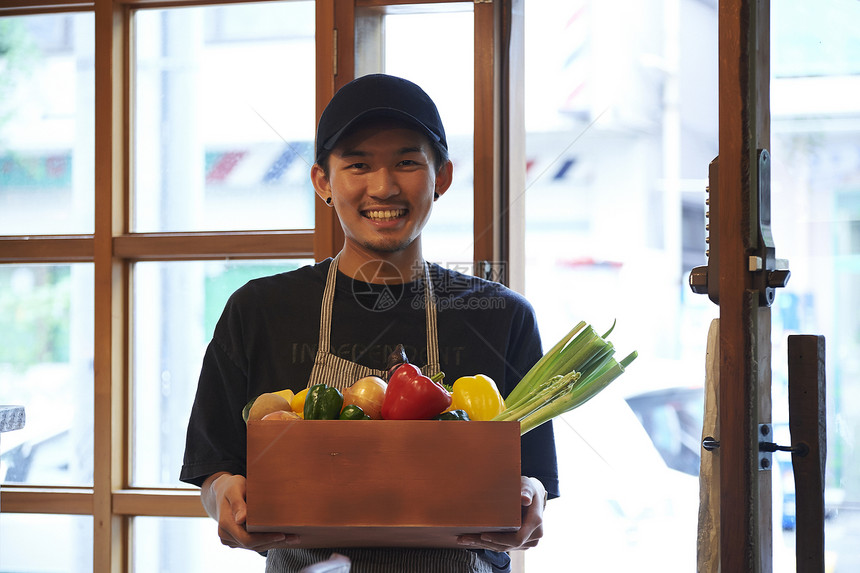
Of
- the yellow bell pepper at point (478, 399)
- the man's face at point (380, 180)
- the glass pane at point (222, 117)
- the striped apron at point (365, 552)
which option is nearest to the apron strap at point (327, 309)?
the striped apron at point (365, 552)

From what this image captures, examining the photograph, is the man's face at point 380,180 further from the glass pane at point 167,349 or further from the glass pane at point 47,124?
the glass pane at point 47,124

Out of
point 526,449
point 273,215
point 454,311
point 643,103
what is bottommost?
point 526,449

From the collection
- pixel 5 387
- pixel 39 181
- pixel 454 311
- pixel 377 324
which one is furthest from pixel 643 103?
pixel 5 387

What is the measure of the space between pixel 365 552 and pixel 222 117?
118cm

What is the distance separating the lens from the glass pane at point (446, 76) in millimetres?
1744

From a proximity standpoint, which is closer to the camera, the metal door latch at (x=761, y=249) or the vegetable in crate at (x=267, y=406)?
the metal door latch at (x=761, y=249)

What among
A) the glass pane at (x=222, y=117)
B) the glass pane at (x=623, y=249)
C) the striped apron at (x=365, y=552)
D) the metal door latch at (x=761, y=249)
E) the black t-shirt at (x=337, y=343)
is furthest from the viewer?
the glass pane at (x=222, y=117)

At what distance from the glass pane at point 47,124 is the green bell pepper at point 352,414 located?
1.28 m

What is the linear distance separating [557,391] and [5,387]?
1539mm

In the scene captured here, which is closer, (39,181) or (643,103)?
(643,103)

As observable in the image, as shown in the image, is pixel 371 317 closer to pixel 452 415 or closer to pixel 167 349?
pixel 452 415

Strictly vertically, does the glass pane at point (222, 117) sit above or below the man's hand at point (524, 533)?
above

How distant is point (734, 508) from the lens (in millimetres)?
888

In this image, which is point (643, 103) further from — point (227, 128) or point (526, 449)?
point (227, 128)
